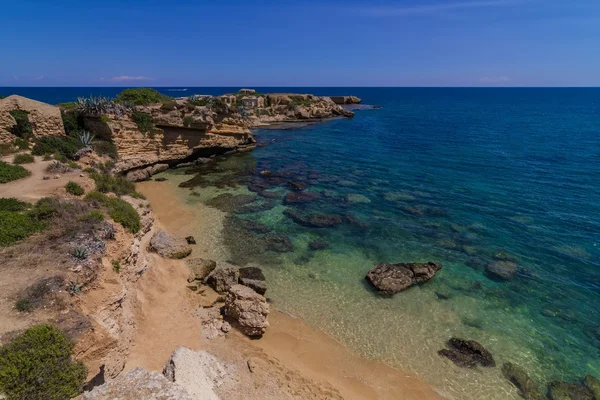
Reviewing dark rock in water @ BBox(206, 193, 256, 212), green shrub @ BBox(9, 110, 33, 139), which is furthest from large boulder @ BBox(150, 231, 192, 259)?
green shrub @ BBox(9, 110, 33, 139)

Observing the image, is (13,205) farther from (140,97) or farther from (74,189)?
(140,97)

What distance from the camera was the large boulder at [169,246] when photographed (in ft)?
53.6

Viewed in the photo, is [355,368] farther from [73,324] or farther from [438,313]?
[73,324]

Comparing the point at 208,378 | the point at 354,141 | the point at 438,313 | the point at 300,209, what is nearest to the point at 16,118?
the point at 300,209

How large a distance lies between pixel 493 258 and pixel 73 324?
20.0 m

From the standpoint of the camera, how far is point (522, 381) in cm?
1082

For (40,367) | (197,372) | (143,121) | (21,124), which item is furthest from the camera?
(143,121)

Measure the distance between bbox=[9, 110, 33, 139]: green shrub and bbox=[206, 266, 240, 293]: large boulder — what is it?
2004cm

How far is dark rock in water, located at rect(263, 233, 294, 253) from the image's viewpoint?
728 inches

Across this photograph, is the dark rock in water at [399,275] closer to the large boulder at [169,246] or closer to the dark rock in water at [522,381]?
the dark rock in water at [522,381]

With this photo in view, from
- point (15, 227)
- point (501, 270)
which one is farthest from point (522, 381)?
point (15, 227)

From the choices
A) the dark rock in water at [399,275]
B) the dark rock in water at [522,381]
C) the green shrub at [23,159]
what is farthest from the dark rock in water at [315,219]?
the green shrub at [23,159]

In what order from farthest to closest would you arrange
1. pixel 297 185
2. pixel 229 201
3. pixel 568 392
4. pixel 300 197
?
1. pixel 297 185
2. pixel 300 197
3. pixel 229 201
4. pixel 568 392

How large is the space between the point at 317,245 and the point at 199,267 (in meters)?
7.20
